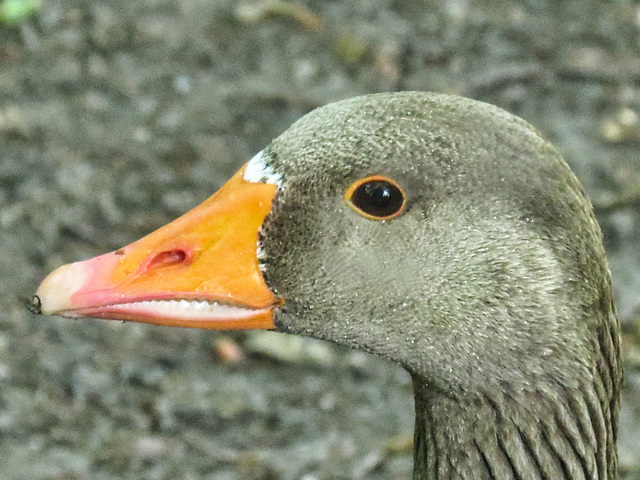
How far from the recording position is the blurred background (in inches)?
165

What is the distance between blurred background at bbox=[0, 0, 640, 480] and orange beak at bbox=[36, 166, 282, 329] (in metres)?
1.82

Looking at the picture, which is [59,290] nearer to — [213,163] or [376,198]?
[376,198]

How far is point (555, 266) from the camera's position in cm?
229

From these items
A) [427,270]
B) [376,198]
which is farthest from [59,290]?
[427,270]

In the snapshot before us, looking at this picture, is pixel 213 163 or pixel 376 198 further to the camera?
pixel 213 163

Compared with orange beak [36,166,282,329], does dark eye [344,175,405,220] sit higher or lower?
higher

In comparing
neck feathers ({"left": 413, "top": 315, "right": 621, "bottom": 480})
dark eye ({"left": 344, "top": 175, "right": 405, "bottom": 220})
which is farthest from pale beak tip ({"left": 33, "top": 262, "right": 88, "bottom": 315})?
neck feathers ({"left": 413, "top": 315, "right": 621, "bottom": 480})

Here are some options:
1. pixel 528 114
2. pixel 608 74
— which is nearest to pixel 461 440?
pixel 528 114

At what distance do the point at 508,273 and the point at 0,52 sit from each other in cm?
539

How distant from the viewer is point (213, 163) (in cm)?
591

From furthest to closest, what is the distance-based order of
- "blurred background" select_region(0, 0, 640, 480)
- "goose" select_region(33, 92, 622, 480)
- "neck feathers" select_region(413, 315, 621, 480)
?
"blurred background" select_region(0, 0, 640, 480) → "neck feathers" select_region(413, 315, 621, 480) → "goose" select_region(33, 92, 622, 480)

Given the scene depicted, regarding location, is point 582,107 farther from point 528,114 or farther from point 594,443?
point 594,443

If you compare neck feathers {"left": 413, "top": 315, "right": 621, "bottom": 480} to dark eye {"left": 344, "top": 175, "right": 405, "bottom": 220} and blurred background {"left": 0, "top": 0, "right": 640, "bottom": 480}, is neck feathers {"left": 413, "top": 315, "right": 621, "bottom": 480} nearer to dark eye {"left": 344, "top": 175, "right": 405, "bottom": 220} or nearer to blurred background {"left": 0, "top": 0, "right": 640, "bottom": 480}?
dark eye {"left": 344, "top": 175, "right": 405, "bottom": 220}

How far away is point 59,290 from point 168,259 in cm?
30
